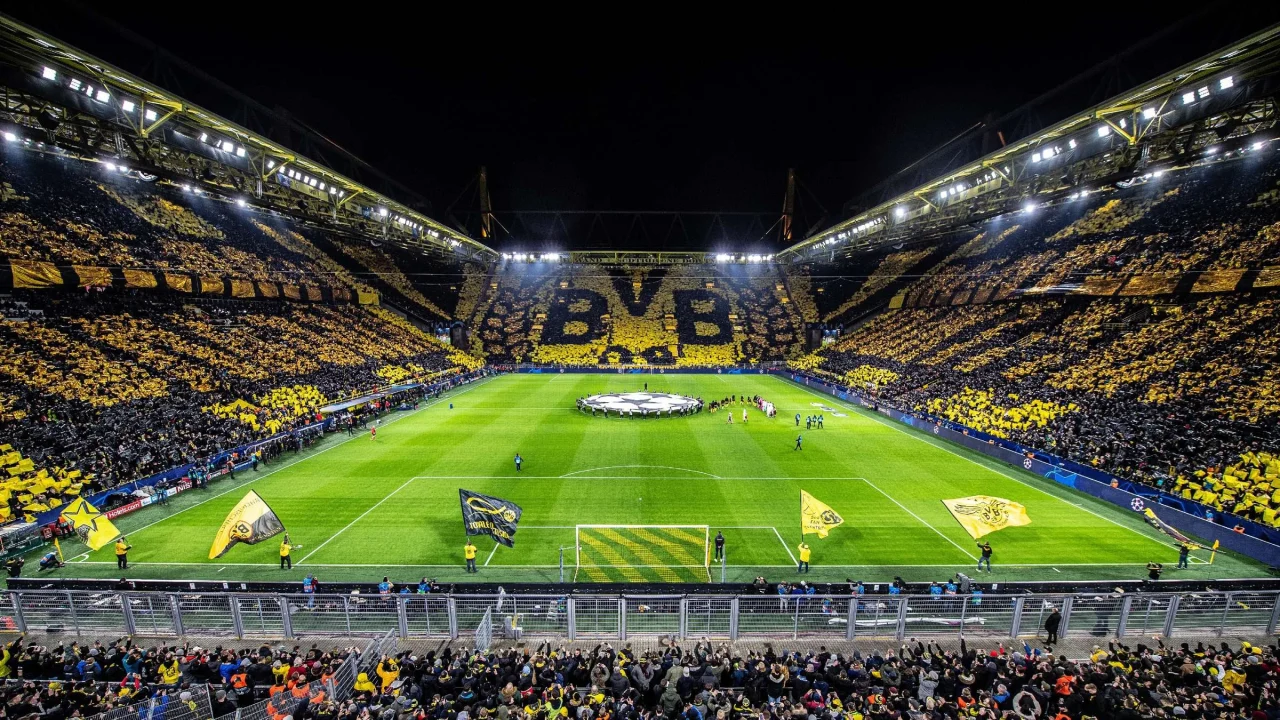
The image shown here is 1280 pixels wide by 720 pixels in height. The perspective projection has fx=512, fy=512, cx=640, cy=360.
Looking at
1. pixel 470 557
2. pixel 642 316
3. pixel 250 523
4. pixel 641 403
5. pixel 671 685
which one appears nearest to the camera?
pixel 671 685

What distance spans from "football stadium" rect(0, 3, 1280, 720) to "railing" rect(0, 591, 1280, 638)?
94mm

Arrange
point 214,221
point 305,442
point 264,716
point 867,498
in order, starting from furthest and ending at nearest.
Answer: point 214,221, point 305,442, point 867,498, point 264,716

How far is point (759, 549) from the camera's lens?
16656mm

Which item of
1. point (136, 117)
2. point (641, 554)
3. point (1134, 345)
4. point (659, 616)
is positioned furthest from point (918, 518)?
point (136, 117)

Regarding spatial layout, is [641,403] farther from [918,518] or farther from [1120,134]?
[1120,134]

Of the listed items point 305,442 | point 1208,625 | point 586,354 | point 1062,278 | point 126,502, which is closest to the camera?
point 1208,625

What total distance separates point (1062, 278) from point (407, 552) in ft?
153

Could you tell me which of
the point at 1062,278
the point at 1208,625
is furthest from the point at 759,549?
the point at 1062,278

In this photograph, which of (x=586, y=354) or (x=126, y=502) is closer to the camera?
(x=126, y=502)

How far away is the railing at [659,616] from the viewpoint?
36.9 feet

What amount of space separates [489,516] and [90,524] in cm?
1314

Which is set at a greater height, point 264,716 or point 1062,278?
point 1062,278

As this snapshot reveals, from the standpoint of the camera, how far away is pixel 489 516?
594 inches

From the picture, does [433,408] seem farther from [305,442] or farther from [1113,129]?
[1113,129]
